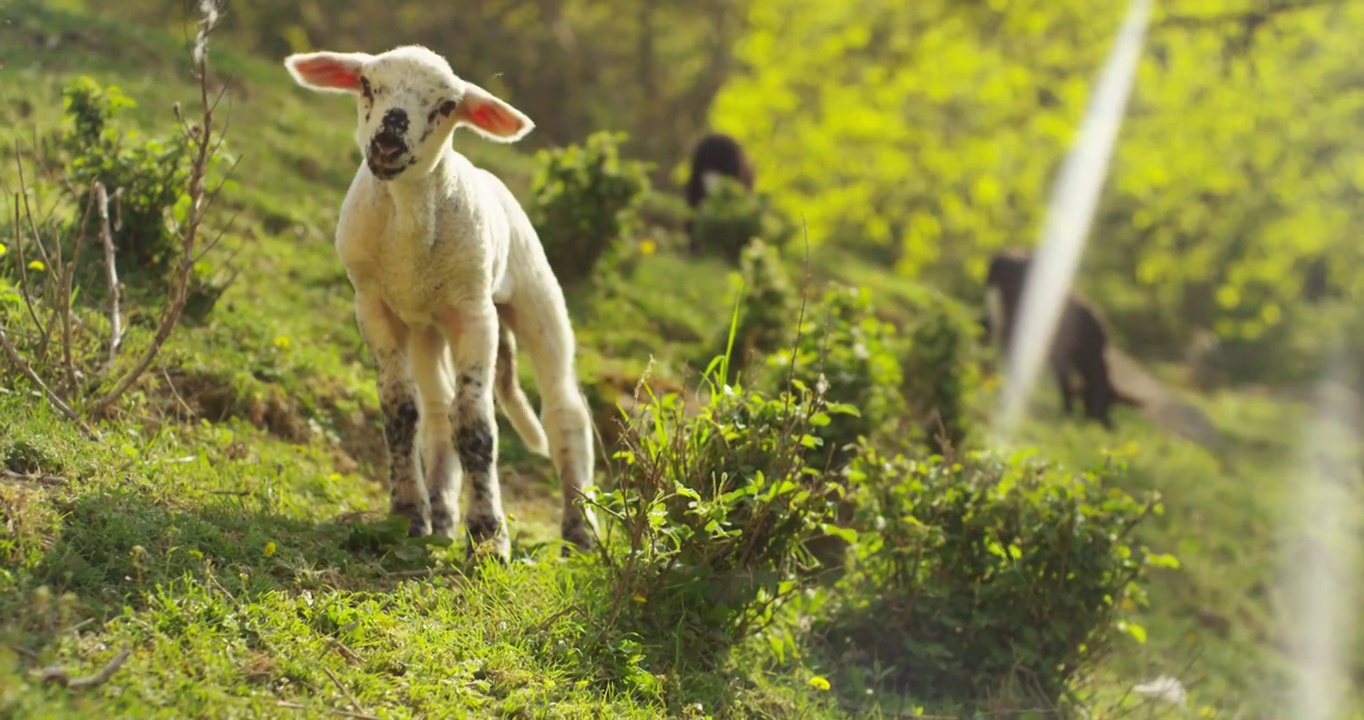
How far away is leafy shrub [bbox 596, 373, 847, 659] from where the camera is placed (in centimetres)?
536

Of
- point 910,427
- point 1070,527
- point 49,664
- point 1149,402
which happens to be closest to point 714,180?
point 1149,402

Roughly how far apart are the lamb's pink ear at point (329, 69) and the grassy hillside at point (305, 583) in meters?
1.62

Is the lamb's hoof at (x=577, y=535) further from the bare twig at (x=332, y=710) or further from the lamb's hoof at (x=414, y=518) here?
the bare twig at (x=332, y=710)

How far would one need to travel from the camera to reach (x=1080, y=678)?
22.2 feet

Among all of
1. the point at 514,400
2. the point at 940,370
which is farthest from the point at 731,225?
the point at 514,400

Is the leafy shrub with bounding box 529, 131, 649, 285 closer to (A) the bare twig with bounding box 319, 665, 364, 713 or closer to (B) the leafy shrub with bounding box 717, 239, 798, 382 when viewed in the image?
(B) the leafy shrub with bounding box 717, 239, 798, 382

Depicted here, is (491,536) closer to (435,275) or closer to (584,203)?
(435,275)

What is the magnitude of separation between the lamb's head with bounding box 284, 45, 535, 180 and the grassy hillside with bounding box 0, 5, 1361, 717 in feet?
Answer: 4.14

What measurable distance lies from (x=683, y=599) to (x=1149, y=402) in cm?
1250

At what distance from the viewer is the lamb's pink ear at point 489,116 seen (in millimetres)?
5227

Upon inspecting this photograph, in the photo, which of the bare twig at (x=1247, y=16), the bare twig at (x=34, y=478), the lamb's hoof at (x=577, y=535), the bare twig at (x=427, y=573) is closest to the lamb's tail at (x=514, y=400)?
the lamb's hoof at (x=577, y=535)

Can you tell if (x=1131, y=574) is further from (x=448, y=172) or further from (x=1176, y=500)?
(x=1176, y=500)

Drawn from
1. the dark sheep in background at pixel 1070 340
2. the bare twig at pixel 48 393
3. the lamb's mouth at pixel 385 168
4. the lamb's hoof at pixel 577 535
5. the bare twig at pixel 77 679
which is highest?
the lamb's mouth at pixel 385 168

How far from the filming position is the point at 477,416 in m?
5.55
